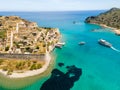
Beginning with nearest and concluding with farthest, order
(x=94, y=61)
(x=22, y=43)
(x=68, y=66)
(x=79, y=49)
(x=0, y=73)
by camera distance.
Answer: (x=0, y=73) < (x=68, y=66) < (x=94, y=61) < (x=22, y=43) < (x=79, y=49)

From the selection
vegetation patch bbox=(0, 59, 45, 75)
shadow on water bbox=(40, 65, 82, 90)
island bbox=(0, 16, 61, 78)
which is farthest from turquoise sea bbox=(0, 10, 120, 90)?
vegetation patch bbox=(0, 59, 45, 75)

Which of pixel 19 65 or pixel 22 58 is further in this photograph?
pixel 22 58

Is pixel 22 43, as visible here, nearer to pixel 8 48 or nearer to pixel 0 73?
pixel 8 48

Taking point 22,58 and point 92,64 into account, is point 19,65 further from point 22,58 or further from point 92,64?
point 92,64

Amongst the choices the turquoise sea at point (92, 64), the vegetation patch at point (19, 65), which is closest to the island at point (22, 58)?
the vegetation patch at point (19, 65)

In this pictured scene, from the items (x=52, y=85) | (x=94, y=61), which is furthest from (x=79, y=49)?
(x=52, y=85)

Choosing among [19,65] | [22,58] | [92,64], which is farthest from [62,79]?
[22,58]

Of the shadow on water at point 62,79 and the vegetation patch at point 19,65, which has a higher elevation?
the vegetation patch at point 19,65

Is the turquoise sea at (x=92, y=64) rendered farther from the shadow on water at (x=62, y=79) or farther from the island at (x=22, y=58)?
the island at (x=22, y=58)
